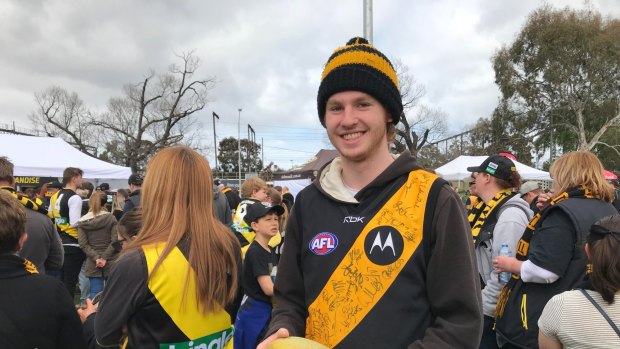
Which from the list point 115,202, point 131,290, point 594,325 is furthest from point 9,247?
point 115,202

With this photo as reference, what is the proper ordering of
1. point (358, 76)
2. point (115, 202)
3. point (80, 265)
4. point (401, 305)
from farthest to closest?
point (115, 202), point (80, 265), point (358, 76), point (401, 305)

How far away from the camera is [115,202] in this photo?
31.9 ft

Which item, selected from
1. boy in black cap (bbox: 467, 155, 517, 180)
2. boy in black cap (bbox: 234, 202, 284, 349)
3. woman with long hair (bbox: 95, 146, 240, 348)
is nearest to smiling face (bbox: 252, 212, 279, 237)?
boy in black cap (bbox: 234, 202, 284, 349)

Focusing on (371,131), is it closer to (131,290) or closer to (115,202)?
(131,290)

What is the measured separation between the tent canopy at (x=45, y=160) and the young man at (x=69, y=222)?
3255mm

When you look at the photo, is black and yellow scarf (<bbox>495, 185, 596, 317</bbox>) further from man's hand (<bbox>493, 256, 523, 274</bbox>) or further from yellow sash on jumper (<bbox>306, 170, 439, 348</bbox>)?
yellow sash on jumper (<bbox>306, 170, 439, 348</bbox>)

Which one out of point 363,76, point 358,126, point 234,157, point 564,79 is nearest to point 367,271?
point 358,126

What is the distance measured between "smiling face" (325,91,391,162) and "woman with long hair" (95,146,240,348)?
0.99 metres

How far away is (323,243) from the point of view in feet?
4.92

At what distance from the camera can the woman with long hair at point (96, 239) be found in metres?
6.44

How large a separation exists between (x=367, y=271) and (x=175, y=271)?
106 centimetres

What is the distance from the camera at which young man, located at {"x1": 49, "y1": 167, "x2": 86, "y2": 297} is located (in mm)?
6828

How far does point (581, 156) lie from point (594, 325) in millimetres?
1488

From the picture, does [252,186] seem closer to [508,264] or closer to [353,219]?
[508,264]
